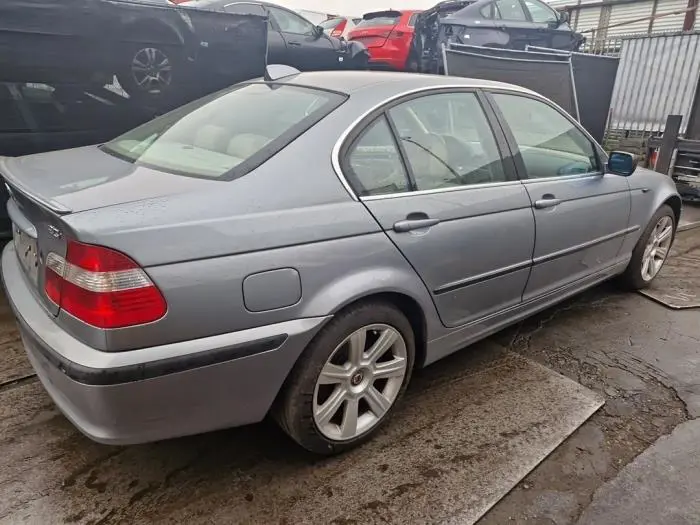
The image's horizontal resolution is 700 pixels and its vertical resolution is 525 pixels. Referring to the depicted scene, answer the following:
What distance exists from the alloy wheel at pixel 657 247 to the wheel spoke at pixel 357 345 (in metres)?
2.79

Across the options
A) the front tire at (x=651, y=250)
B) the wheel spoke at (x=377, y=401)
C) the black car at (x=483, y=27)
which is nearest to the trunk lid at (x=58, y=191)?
the wheel spoke at (x=377, y=401)

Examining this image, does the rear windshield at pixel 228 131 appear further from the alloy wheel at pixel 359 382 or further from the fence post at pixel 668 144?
the fence post at pixel 668 144

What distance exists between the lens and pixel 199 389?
5.86ft

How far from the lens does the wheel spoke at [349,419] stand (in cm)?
223

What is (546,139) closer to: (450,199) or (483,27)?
(450,199)

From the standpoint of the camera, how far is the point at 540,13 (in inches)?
401

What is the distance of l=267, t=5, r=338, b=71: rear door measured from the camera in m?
8.32

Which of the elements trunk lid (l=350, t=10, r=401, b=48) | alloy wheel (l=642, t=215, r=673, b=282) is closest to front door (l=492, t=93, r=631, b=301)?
alloy wheel (l=642, t=215, r=673, b=282)

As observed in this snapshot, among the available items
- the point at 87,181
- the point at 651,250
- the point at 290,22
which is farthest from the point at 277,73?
the point at 290,22

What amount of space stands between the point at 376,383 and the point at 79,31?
3441 millimetres

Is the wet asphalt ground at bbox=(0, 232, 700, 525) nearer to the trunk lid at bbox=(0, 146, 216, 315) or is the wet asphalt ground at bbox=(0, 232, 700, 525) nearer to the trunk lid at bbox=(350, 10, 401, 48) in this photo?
the trunk lid at bbox=(0, 146, 216, 315)

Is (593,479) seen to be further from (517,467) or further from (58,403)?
(58,403)

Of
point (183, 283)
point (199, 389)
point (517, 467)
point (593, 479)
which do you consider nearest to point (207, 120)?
point (183, 283)

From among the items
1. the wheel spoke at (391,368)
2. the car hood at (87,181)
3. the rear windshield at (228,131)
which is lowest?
the wheel spoke at (391,368)
